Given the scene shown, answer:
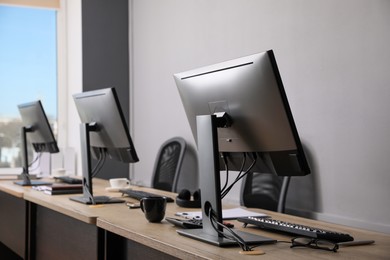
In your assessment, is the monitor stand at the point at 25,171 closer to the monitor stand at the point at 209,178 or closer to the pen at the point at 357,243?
the monitor stand at the point at 209,178

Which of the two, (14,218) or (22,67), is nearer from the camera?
(14,218)

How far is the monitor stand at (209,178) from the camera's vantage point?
160cm

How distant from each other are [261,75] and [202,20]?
2.52m

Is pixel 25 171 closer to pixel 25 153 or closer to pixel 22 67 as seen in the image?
pixel 25 153

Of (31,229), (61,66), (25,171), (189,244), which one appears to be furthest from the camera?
(61,66)

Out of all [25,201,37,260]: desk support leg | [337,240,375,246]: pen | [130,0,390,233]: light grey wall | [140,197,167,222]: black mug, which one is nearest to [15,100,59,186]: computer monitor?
[25,201,37,260]: desk support leg

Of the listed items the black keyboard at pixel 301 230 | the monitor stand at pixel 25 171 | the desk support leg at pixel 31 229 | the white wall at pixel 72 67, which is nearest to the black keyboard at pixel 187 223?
the black keyboard at pixel 301 230

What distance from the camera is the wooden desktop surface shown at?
141 centimetres

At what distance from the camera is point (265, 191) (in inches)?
119

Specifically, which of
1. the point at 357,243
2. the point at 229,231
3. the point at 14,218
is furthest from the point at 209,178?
the point at 14,218

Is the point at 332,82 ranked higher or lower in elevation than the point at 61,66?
lower

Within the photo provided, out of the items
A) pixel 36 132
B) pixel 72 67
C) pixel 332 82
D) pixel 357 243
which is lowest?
pixel 357 243

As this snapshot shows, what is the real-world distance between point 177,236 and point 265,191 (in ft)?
4.68

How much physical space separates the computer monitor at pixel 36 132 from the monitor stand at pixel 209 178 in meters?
1.95
